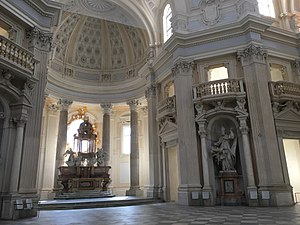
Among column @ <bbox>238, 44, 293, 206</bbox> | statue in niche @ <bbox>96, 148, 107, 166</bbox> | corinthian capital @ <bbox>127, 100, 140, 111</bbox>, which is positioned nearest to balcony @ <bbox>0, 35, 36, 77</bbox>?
statue in niche @ <bbox>96, 148, 107, 166</bbox>

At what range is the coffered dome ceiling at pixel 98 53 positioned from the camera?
18.7 metres

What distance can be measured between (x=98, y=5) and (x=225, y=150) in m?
13.1

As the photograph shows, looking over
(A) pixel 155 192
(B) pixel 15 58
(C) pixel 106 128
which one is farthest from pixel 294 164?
(B) pixel 15 58

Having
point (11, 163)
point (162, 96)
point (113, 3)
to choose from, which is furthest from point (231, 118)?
point (113, 3)

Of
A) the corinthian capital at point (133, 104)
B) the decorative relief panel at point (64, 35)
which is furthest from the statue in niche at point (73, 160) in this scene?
the decorative relief panel at point (64, 35)

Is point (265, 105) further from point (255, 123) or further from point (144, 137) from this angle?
point (144, 137)

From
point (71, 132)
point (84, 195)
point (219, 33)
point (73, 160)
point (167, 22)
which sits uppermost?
point (167, 22)

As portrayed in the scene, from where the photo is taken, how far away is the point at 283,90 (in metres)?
12.9

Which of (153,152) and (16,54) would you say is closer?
(16,54)

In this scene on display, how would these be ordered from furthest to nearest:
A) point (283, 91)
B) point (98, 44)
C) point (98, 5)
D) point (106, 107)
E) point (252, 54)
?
point (98, 44), point (106, 107), point (98, 5), point (252, 54), point (283, 91)

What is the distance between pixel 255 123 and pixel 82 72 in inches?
545

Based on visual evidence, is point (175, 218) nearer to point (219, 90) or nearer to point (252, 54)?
point (219, 90)

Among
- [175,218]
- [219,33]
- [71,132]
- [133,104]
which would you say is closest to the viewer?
[175,218]

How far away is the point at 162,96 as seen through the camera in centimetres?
1655
